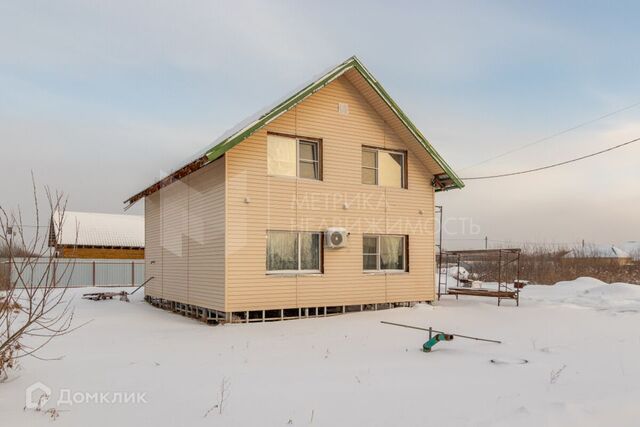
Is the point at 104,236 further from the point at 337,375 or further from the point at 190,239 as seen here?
the point at 337,375

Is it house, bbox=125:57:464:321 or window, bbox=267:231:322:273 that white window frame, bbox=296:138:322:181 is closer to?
house, bbox=125:57:464:321

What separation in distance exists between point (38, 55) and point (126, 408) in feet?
44.1

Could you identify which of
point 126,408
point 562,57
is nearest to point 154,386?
point 126,408

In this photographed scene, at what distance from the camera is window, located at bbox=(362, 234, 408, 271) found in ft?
51.1

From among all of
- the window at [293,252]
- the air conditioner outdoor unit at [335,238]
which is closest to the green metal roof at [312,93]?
the window at [293,252]

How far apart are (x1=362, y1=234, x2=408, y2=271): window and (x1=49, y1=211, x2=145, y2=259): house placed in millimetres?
27456

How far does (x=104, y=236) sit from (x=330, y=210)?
1218 inches

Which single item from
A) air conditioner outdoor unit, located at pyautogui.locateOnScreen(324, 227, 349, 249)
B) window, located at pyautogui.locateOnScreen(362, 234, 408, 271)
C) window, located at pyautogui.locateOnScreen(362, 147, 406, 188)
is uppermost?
window, located at pyautogui.locateOnScreen(362, 147, 406, 188)

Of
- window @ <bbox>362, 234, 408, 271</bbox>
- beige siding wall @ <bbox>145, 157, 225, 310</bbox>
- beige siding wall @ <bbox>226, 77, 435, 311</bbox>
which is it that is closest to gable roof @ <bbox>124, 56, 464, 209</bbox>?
beige siding wall @ <bbox>226, 77, 435, 311</bbox>

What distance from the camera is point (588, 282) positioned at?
26.6 meters

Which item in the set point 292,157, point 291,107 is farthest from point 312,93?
point 292,157

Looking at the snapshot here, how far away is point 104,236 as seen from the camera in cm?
3956

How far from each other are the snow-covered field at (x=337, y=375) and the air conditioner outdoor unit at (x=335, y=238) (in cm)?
226

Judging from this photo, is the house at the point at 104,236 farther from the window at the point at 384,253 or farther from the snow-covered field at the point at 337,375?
the window at the point at 384,253
